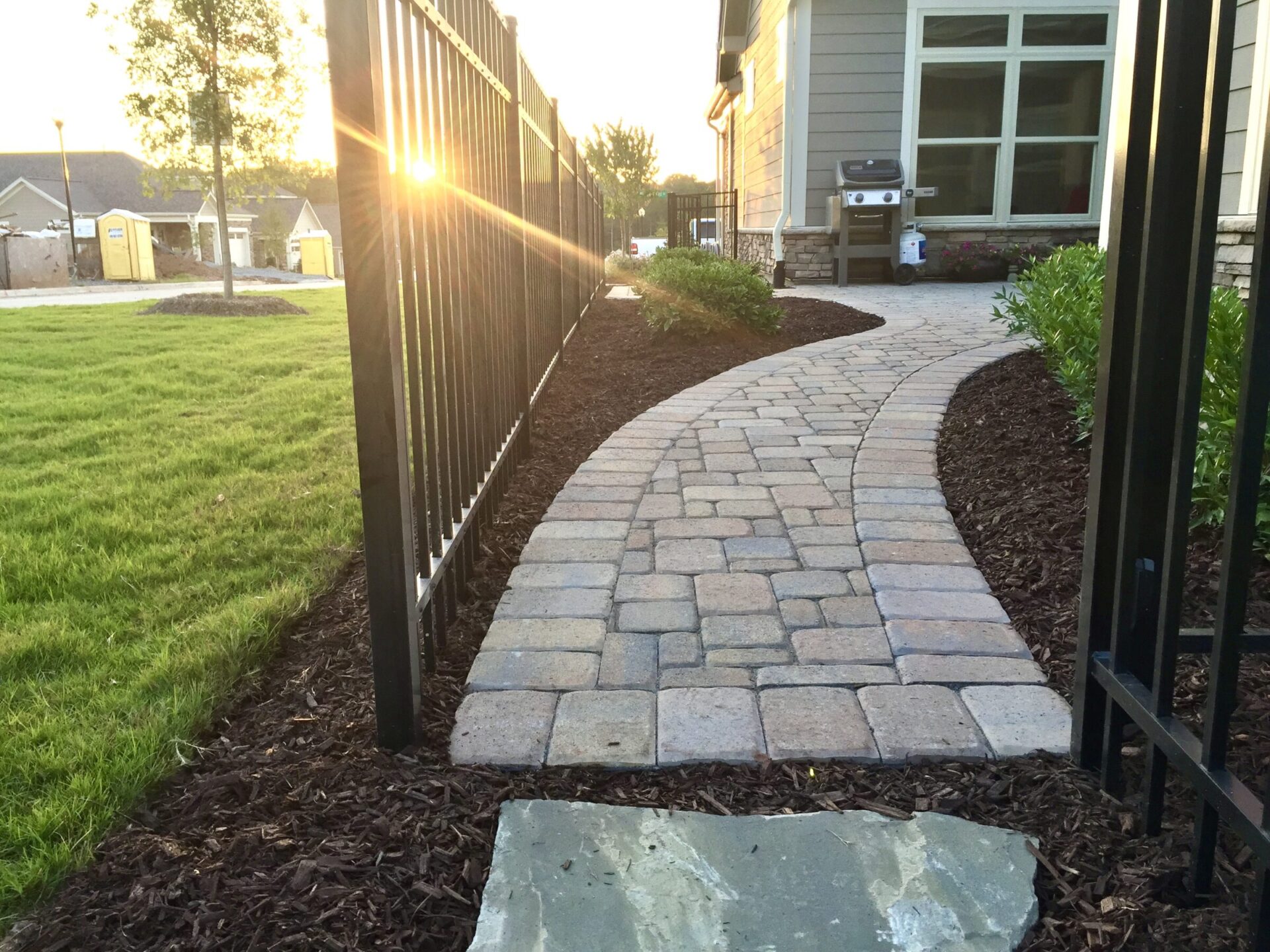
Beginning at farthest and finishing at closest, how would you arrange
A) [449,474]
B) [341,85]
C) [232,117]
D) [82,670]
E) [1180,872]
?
[232,117]
[449,474]
[82,670]
[341,85]
[1180,872]

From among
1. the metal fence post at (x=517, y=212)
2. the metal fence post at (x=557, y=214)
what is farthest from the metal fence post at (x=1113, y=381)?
the metal fence post at (x=557, y=214)

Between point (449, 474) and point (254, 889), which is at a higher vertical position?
point (449, 474)

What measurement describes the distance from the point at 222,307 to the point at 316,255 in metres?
32.6

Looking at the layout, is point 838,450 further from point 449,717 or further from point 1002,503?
point 449,717

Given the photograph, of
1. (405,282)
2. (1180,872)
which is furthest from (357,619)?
(1180,872)

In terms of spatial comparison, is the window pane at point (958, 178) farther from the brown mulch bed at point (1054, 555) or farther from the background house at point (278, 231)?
the background house at point (278, 231)

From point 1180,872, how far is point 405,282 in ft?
6.23

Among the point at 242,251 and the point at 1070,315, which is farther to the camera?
the point at 242,251

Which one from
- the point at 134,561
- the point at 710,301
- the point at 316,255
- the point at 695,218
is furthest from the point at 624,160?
the point at 134,561

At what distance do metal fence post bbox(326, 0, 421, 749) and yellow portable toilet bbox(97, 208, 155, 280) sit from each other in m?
36.2

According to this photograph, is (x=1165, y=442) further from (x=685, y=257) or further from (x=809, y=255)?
(x=809, y=255)

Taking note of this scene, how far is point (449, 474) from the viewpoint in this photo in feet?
8.84

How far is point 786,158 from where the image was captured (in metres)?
12.4

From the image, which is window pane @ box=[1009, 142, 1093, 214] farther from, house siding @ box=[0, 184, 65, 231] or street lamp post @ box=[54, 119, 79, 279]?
house siding @ box=[0, 184, 65, 231]
